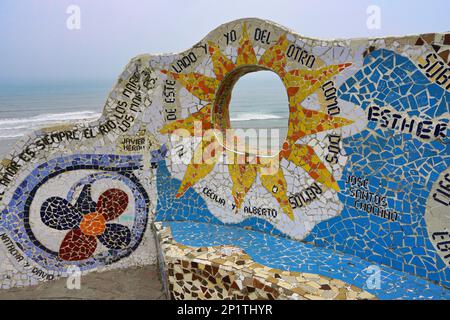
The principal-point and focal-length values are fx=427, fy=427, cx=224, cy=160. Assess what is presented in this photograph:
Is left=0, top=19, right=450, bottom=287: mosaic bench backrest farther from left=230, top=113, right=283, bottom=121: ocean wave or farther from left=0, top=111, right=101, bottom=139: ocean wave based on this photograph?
left=230, top=113, right=283, bottom=121: ocean wave

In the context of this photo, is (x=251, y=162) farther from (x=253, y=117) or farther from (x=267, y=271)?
(x=253, y=117)

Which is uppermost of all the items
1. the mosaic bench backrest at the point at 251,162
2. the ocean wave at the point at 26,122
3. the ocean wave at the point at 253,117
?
the mosaic bench backrest at the point at 251,162

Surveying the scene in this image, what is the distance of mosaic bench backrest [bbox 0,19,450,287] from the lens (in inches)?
151

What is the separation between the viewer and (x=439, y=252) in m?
3.73

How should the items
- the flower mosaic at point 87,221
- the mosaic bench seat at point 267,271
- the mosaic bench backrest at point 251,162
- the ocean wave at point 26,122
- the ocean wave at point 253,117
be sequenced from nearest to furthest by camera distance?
the mosaic bench seat at point 267,271
the mosaic bench backrest at point 251,162
the flower mosaic at point 87,221
the ocean wave at point 26,122
the ocean wave at point 253,117

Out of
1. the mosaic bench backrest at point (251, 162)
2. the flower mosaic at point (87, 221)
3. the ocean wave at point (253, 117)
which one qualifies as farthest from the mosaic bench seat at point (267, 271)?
the ocean wave at point (253, 117)

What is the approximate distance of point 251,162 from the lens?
5.10 metres

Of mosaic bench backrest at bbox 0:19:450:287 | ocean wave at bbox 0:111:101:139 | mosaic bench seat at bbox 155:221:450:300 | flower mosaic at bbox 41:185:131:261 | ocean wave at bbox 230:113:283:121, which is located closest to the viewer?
mosaic bench seat at bbox 155:221:450:300

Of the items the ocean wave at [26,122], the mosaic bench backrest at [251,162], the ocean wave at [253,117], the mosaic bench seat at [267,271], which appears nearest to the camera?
the mosaic bench seat at [267,271]

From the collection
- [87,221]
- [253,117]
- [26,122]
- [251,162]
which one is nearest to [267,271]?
[251,162]

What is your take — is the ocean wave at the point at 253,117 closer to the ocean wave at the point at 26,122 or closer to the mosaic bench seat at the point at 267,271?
the ocean wave at the point at 26,122

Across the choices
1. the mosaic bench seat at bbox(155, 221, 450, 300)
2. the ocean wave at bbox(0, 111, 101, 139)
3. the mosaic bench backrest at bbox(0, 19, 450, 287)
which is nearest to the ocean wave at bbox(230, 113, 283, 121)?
the ocean wave at bbox(0, 111, 101, 139)

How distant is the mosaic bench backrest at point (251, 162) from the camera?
3.83 meters

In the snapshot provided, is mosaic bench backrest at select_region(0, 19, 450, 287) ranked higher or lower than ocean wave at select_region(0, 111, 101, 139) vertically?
higher
